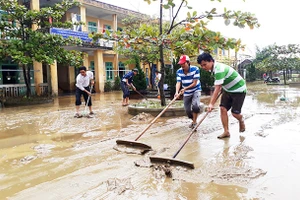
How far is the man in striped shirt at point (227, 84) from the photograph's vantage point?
4188 millimetres

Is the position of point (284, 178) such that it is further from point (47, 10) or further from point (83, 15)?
point (83, 15)

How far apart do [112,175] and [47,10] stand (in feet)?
33.6

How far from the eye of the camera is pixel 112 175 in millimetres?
3086

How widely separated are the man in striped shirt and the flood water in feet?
1.78

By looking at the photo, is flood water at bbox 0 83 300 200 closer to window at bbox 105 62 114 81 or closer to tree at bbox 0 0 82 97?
tree at bbox 0 0 82 97

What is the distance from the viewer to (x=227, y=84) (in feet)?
15.0

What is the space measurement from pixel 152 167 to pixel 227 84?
7.06ft

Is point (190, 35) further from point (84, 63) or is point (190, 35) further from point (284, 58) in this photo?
point (284, 58)

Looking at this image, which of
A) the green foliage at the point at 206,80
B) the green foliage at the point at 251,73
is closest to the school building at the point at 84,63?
the green foliage at the point at 206,80

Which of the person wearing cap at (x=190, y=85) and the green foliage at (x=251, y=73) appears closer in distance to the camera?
the person wearing cap at (x=190, y=85)

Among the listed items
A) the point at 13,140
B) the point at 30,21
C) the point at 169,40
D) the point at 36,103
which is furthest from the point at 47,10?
the point at 13,140

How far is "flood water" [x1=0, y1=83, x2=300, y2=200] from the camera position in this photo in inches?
103

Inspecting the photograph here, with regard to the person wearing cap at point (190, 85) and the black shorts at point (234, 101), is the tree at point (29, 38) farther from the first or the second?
the black shorts at point (234, 101)

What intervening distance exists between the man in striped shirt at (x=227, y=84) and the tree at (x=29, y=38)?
27.4 feet
